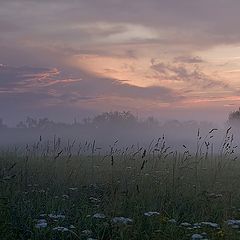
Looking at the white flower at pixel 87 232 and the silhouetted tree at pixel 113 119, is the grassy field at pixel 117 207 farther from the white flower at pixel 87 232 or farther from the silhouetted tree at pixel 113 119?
the silhouetted tree at pixel 113 119

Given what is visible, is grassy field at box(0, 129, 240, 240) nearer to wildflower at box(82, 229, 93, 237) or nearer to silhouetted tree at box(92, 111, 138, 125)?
wildflower at box(82, 229, 93, 237)

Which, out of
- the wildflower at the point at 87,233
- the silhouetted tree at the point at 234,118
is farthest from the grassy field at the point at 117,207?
the silhouetted tree at the point at 234,118

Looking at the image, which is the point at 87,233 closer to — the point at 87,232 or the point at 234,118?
the point at 87,232

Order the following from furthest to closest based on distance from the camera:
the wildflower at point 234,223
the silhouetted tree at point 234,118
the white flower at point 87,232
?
the silhouetted tree at point 234,118
the wildflower at point 234,223
the white flower at point 87,232

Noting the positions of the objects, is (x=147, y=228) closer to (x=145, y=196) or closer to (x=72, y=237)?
(x=72, y=237)

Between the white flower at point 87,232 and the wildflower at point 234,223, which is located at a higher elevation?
the wildflower at point 234,223

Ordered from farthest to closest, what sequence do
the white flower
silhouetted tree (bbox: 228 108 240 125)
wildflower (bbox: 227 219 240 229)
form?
silhouetted tree (bbox: 228 108 240 125) → wildflower (bbox: 227 219 240 229) → the white flower

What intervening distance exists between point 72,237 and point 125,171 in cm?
788

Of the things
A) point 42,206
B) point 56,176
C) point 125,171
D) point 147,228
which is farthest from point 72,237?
point 125,171

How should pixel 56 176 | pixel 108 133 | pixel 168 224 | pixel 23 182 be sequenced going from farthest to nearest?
pixel 108 133 → pixel 56 176 → pixel 23 182 → pixel 168 224

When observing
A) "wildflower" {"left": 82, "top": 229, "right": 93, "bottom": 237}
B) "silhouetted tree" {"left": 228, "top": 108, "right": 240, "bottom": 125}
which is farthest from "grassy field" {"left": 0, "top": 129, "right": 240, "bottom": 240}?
"silhouetted tree" {"left": 228, "top": 108, "right": 240, "bottom": 125}

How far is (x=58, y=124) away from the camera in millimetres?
171375

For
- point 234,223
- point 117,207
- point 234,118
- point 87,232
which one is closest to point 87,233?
point 87,232

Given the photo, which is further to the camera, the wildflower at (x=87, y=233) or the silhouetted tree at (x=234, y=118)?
the silhouetted tree at (x=234, y=118)
